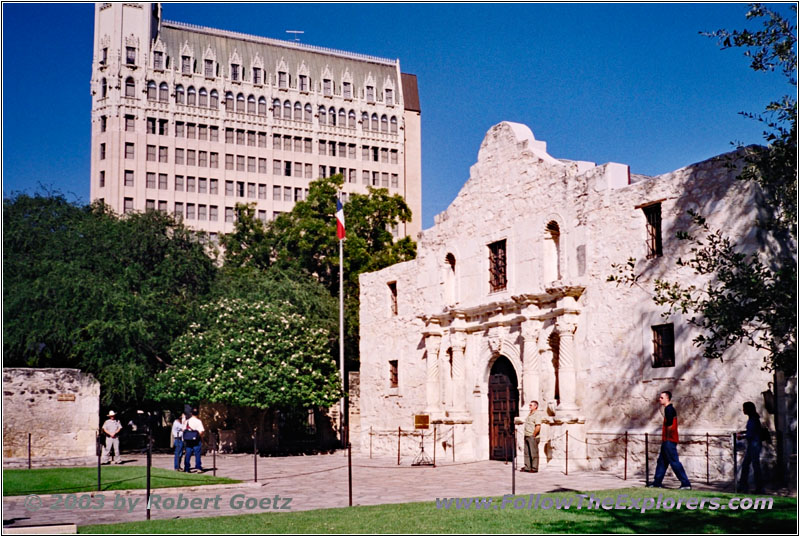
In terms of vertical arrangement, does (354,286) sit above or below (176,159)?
below

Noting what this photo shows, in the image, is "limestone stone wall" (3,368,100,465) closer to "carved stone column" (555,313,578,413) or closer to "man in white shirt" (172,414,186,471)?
"man in white shirt" (172,414,186,471)

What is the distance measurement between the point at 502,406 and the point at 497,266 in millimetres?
3502

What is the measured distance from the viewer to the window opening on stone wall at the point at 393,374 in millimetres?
29619

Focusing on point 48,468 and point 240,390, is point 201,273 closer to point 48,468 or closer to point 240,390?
point 240,390

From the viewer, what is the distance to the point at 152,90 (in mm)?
75062

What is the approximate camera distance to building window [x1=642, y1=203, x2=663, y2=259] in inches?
818

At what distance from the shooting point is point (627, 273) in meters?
21.1

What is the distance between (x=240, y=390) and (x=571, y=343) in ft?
39.4

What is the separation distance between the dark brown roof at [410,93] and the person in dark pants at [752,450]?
70468 mm

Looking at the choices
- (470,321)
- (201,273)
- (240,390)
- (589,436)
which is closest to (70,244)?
(201,273)

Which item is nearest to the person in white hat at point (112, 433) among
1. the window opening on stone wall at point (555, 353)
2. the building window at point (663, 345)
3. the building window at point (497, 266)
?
the building window at point (497, 266)

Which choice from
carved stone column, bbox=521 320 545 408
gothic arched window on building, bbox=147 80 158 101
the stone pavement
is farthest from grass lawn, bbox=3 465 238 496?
gothic arched window on building, bbox=147 80 158 101

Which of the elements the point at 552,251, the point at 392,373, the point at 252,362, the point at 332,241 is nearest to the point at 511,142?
the point at 552,251

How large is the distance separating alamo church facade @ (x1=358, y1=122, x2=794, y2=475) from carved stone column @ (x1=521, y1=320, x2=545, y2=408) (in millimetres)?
30
